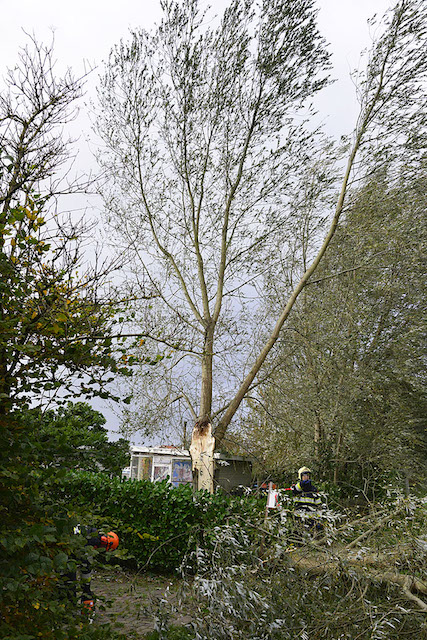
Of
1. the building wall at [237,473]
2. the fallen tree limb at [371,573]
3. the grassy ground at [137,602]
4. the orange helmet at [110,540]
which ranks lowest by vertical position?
the grassy ground at [137,602]

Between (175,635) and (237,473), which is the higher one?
(237,473)

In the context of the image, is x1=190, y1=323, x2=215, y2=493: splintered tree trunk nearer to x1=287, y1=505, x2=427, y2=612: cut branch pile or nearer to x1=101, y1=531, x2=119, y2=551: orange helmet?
x1=101, y1=531, x2=119, y2=551: orange helmet

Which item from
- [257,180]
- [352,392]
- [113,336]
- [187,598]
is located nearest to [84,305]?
[113,336]

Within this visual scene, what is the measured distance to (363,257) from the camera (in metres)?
12.8

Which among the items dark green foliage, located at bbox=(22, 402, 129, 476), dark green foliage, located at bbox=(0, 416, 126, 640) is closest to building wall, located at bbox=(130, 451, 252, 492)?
dark green foliage, located at bbox=(22, 402, 129, 476)

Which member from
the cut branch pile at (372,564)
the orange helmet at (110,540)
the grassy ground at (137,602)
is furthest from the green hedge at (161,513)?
the cut branch pile at (372,564)

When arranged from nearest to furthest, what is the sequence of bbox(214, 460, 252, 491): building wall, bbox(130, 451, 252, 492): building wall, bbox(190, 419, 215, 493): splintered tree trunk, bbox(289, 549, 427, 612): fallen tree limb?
1. bbox(289, 549, 427, 612): fallen tree limb
2. bbox(190, 419, 215, 493): splintered tree trunk
3. bbox(214, 460, 252, 491): building wall
4. bbox(130, 451, 252, 492): building wall

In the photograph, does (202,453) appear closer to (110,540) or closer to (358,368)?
(358,368)

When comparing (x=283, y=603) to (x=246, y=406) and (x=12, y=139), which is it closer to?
(x=12, y=139)

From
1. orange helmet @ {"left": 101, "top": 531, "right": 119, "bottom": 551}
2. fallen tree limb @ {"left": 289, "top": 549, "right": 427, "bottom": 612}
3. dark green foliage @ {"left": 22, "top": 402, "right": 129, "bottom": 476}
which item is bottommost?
fallen tree limb @ {"left": 289, "top": 549, "right": 427, "bottom": 612}

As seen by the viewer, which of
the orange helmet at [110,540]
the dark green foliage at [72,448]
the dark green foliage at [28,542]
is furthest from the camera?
the orange helmet at [110,540]

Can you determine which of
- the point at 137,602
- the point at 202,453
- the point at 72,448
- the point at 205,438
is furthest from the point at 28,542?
the point at 205,438

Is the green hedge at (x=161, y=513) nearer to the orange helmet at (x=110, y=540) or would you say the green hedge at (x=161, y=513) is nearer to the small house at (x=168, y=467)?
the orange helmet at (x=110, y=540)

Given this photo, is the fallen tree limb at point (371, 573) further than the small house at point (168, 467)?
No
